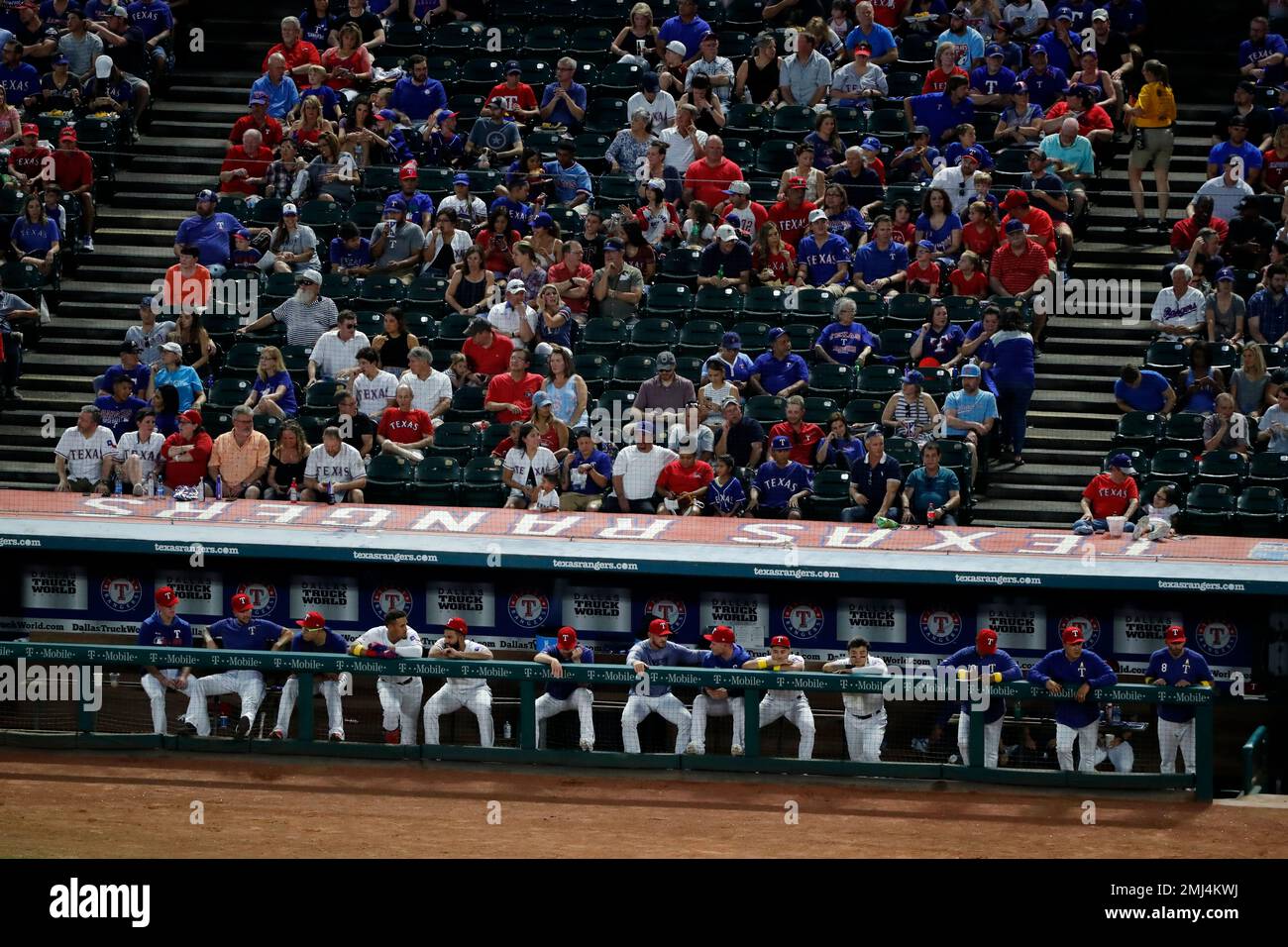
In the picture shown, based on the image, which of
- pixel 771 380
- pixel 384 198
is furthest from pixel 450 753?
pixel 384 198

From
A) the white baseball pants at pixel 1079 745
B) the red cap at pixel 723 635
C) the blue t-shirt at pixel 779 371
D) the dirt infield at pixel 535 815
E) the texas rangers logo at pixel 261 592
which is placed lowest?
the dirt infield at pixel 535 815

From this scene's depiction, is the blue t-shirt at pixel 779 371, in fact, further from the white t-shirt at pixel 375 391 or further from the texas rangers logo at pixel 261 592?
the texas rangers logo at pixel 261 592

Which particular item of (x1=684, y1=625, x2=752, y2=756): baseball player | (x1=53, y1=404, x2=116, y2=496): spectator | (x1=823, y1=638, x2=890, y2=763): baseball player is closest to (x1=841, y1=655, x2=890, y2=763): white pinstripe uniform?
(x1=823, y1=638, x2=890, y2=763): baseball player

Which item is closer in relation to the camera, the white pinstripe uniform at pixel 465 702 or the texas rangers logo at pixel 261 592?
the white pinstripe uniform at pixel 465 702

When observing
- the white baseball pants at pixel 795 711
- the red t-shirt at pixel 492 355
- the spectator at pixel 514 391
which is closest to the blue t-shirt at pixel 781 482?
the spectator at pixel 514 391

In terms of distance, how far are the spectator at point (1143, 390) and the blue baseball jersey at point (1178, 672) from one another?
368 cm

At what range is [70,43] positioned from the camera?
24406mm

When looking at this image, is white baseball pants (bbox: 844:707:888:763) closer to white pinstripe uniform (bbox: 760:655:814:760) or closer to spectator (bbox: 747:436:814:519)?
white pinstripe uniform (bbox: 760:655:814:760)

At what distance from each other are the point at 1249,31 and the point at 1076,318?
4692 mm

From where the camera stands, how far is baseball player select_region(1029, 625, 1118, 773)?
16469 millimetres

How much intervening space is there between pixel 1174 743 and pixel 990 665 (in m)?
1.51

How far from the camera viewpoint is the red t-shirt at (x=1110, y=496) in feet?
61.3

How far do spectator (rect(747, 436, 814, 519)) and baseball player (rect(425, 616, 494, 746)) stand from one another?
3.11m

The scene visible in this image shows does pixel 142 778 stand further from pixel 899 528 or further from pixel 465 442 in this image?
pixel 899 528
